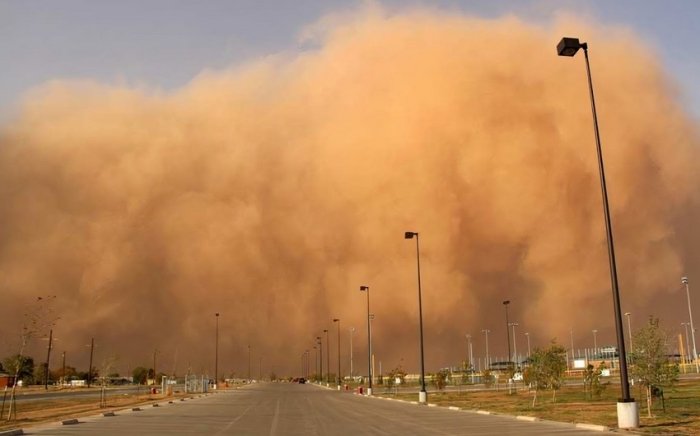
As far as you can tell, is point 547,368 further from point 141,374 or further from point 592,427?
point 141,374

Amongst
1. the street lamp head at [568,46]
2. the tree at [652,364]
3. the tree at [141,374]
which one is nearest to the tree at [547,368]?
the tree at [652,364]

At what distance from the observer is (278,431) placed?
19328 mm

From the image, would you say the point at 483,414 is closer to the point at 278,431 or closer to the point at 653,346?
the point at 653,346

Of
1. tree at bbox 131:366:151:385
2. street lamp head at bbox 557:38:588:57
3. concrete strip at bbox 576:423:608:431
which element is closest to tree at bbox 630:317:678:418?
concrete strip at bbox 576:423:608:431

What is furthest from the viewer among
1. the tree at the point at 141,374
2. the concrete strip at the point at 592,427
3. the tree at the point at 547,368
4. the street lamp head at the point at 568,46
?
the tree at the point at 141,374

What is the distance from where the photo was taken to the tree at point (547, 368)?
36969mm

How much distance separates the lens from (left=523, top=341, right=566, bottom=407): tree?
36969 mm

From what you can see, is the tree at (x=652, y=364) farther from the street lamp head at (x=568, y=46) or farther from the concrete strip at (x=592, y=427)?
the street lamp head at (x=568, y=46)

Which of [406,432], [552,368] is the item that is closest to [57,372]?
[552,368]

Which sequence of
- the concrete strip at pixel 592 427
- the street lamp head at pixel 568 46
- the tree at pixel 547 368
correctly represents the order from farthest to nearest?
the tree at pixel 547 368 → the street lamp head at pixel 568 46 → the concrete strip at pixel 592 427

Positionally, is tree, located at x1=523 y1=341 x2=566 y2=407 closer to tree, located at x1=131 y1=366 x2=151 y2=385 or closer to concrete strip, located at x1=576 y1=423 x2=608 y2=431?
concrete strip, located at x1=576 y1=423 x2=608 y2=431

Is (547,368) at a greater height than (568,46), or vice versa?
(568,46)

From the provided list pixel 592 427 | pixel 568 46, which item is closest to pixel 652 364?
pixel 592 427

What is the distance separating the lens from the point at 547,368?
37.1 meters
